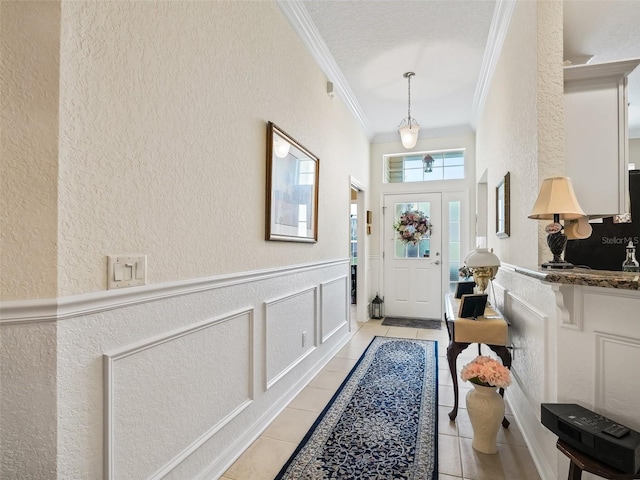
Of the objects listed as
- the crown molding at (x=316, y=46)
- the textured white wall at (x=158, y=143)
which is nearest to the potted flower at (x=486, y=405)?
the textured white wall at (x=158, y=143)

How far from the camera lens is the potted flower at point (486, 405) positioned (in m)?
1.89

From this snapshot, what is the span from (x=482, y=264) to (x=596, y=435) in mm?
1428

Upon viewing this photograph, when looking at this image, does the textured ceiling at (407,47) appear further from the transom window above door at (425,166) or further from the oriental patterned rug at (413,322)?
the oriental patterned rug at (413,322)

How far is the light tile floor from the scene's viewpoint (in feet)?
5.71

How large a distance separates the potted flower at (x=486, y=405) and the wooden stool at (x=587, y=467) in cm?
60

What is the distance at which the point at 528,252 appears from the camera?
201 cm

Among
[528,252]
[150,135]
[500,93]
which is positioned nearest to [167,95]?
[150,135]

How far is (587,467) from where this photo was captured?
1165 mm

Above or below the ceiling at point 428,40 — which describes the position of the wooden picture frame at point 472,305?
below

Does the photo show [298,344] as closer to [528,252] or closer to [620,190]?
[528,252]

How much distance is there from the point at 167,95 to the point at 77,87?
0.39 metres

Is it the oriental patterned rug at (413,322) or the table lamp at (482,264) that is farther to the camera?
the oriental patterned rug at (413,322)

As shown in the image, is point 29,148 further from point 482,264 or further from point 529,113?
point 482,264

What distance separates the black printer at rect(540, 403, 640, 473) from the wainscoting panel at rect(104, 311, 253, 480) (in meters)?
1.48
